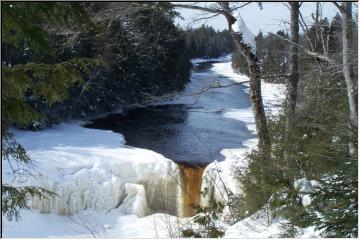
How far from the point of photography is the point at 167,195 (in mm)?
10227

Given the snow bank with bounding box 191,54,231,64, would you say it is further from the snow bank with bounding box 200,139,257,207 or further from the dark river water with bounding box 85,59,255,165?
the snow bank with bounding box 200,139,257,207

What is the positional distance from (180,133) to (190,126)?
891 mm

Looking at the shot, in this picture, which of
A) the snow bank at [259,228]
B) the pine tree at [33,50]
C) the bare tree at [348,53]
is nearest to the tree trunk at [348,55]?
the bare tree at [348,53]

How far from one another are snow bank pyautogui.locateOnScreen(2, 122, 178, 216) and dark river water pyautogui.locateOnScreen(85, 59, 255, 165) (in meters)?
1.10

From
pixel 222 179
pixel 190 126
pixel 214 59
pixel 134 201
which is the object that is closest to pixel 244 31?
Answer: pixel 214 59

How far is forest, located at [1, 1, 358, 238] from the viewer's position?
349 centimetres

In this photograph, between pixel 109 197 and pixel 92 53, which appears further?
pixel 109 197

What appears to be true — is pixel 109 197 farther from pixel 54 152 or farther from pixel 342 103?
pixel 342 103

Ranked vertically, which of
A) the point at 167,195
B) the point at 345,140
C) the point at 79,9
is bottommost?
the point at 167,195

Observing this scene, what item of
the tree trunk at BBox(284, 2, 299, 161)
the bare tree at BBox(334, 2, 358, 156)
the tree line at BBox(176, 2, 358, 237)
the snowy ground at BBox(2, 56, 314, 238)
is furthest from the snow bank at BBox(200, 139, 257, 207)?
the bare tree at BBox(334, 2, 358, 156)

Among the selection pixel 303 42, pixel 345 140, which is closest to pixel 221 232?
pixel 345 140

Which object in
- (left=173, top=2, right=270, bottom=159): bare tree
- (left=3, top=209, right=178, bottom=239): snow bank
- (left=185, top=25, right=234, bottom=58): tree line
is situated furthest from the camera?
(left=3, top=209, right=178, bottom=239): snow bank

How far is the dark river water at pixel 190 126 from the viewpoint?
12188mm

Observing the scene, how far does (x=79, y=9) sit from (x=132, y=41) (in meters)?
4.94
